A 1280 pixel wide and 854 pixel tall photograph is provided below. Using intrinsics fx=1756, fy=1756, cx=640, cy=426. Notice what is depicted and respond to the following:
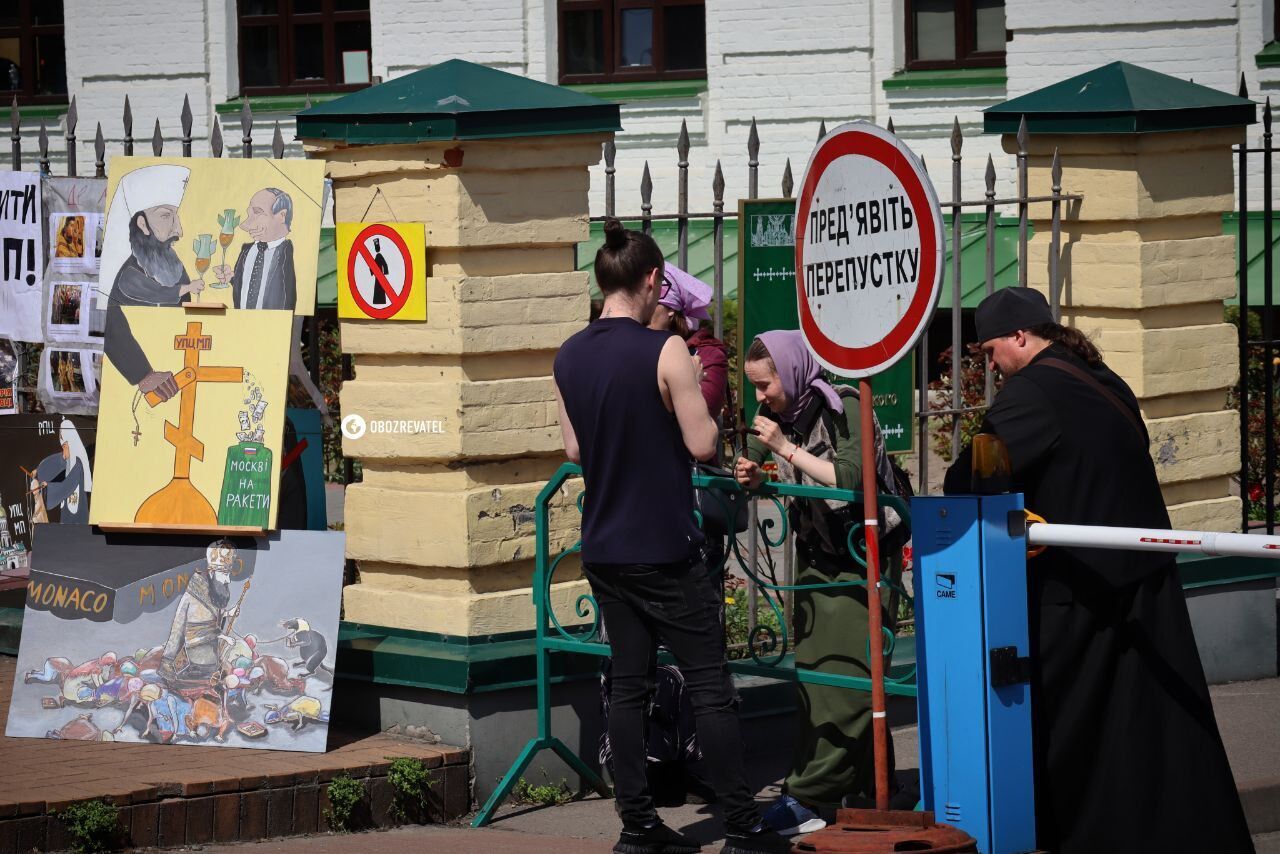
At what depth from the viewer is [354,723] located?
21.5 feet

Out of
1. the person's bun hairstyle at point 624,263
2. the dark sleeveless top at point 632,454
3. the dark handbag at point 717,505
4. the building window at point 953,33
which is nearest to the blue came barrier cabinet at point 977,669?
the dark sleeveless top at point 632,454

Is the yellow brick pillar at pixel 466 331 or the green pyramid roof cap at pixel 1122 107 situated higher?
the green pyramid roof cap at pixel 1122 107

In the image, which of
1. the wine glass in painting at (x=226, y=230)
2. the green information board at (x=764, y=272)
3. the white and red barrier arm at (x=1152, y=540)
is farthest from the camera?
the green information board at (x=764, y=272)

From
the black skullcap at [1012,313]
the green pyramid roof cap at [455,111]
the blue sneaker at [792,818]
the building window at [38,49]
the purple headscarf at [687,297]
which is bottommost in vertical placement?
the blue sneaker at [792,818]

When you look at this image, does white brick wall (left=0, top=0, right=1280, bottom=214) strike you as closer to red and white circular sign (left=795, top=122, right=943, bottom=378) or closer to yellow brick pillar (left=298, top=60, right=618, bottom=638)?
yellow brick pillar (left=298, top=60, right=618, bottom=638)

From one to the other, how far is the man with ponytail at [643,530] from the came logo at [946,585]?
75 centimetres

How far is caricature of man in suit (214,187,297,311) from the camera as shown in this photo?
6363 mm

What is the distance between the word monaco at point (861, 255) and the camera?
466 cm

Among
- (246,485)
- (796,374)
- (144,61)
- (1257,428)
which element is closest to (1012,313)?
(796,374)

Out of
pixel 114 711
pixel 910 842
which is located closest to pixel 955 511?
pixel 910 842

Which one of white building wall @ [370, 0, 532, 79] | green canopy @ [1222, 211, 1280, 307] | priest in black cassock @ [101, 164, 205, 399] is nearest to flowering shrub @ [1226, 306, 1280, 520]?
green canopy @ [1222, 211, 1280, 307]

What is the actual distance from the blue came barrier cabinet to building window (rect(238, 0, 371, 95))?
14.1m

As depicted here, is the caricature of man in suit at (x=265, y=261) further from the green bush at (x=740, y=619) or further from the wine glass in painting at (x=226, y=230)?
the green bush at (x=740, y=619)

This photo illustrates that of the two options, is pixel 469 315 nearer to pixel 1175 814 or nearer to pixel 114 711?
pixel 114 711
